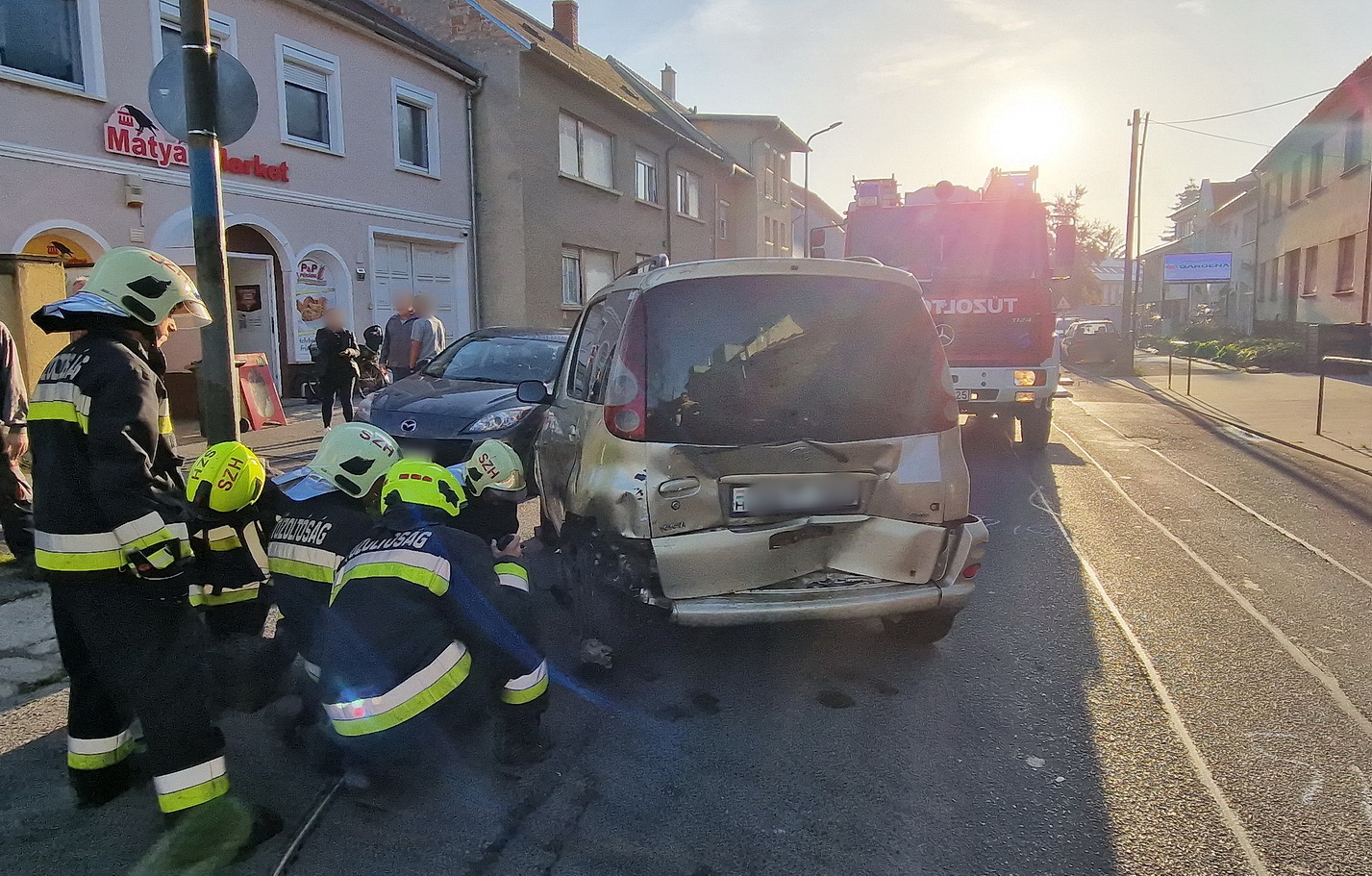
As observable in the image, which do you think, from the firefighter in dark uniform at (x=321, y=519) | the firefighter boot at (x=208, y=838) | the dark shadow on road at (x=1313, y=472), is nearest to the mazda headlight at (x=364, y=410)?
the firefighter in dark uniform at (x=321, y=519)

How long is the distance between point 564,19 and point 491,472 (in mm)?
25966

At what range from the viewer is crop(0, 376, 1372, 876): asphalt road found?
8.98 ft

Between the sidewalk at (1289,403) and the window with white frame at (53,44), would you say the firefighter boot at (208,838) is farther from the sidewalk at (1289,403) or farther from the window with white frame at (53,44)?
the window with white frame at (53,44)

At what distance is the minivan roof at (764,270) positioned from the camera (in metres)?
3.94

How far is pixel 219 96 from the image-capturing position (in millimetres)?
5184

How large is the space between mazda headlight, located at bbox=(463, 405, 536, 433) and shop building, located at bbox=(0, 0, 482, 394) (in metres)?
6.29

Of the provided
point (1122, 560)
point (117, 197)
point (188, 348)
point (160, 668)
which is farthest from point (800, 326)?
point (188, 348)

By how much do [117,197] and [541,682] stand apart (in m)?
11.2

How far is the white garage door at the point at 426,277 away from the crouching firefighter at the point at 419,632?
1407cm

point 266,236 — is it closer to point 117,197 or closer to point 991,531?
point 117,197

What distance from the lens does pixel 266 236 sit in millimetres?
14086

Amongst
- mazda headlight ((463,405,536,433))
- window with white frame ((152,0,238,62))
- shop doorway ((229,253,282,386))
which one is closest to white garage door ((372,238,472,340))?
shop doorway ((229,253,282,386))

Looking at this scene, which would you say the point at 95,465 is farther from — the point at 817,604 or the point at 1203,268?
the point at 1203,268

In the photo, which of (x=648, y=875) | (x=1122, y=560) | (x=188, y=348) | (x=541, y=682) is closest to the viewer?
(x=648, y=875)
